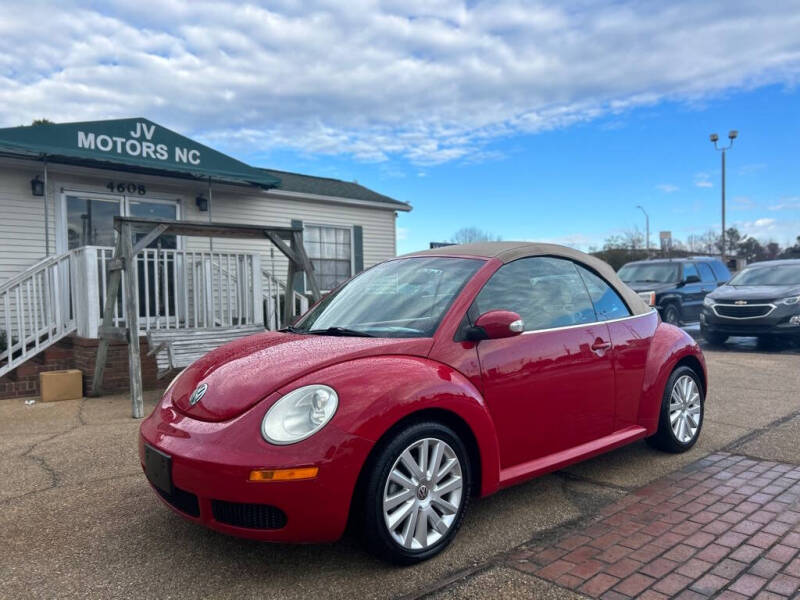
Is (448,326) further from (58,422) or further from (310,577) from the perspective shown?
(58,422)

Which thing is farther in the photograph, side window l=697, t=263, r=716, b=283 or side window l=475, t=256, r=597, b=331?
side window l=697, t=263, r=716, b=283

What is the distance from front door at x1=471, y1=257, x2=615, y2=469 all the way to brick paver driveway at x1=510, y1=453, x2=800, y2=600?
494 mm

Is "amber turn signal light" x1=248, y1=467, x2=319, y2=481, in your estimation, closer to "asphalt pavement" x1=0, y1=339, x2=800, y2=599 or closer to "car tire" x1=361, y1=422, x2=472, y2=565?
"car tire" x1=361, y1=422, x2=472, y2=565

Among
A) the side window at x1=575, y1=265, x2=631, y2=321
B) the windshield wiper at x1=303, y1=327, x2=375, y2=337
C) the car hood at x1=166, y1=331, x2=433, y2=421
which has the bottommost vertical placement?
the car hood at x1=166, y1=331, x2=433, y2=421

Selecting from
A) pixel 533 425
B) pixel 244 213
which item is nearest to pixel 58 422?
pixel 533 425

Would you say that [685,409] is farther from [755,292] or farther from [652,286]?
[652,286]

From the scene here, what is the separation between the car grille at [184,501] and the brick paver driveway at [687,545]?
1.49m

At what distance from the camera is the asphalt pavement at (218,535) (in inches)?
103

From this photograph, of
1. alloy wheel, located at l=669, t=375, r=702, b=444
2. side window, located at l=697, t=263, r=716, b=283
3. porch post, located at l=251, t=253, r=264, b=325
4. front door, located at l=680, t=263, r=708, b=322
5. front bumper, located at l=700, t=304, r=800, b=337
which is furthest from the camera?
side window, located at l=697, t=263, r=716, b=283

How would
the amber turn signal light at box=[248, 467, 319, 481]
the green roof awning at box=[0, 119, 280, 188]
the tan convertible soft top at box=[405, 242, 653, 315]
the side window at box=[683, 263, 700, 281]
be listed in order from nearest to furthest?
the amber turn signal light at box=[248, 467, 319, 481] → the tan convertible soft top at box=[405, 242, 653, 315] → the green roof awning at box=[0, 119, 280, 188] → the side window at box=[683, 263, 700, 281]

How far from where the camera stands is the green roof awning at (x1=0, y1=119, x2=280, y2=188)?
8.33 meters

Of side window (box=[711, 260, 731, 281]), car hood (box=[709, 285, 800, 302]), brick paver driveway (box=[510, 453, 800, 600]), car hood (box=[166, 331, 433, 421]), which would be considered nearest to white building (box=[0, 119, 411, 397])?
car hood (box=[166, 331, 433, 421])

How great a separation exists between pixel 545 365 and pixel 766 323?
29.4 ft

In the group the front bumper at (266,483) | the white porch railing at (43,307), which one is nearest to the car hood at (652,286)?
the white porch railing at (43,307)
